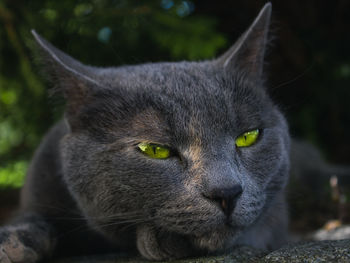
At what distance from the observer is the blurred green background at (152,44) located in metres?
2.54

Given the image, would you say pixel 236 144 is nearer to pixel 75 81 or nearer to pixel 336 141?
pixel 75 81

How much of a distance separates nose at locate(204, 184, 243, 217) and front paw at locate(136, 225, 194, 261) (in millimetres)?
231

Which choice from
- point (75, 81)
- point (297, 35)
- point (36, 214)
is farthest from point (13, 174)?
point (297, 35)

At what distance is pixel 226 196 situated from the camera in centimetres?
129

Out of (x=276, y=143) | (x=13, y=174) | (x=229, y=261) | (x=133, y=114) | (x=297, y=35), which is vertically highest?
(x=133, y=114)

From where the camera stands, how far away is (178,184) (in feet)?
4.57

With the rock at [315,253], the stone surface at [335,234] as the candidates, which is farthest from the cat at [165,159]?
the stone surface at [335,234]

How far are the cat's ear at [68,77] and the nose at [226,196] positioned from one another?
0.68 metres

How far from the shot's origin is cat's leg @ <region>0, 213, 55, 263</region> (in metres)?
1.53

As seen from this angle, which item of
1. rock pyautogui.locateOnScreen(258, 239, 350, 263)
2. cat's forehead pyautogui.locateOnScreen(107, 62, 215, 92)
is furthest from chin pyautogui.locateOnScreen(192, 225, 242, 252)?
cat's forehead pyautogui.locateOnScreen(107, 62, 215, 92)

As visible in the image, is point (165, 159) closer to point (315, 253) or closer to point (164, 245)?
point (164, 245)

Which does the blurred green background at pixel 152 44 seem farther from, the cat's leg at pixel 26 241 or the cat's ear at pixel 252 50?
the cat's leg at pixel 26 241

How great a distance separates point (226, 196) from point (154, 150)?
335 mm

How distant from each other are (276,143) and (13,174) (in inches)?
76.7
